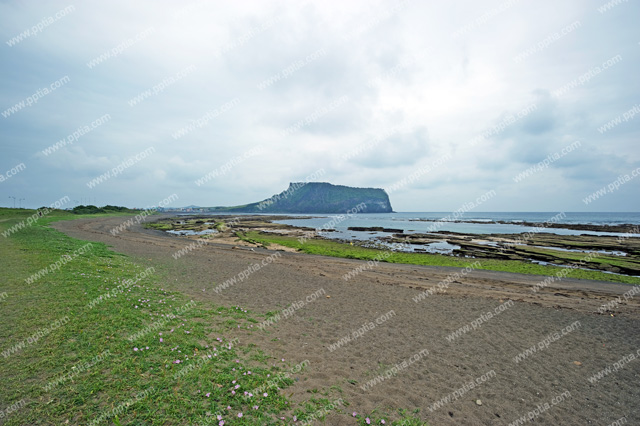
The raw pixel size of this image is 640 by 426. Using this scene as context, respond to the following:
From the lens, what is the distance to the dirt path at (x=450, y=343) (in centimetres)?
616

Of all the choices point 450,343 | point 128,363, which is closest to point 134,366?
point 128,363

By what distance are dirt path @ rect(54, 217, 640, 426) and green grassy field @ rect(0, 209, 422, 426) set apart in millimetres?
812

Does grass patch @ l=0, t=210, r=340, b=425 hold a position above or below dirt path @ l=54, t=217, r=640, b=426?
above

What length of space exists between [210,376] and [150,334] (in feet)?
8.95

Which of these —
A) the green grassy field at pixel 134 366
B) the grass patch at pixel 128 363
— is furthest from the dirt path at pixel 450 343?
the grass patch at pixel 128 363

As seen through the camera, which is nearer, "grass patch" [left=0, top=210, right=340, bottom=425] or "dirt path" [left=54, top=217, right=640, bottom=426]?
"grass patch" [left=0, top=210, right=340, bottom=425]

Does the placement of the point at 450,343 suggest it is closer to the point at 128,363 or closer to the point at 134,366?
the point at 134,366

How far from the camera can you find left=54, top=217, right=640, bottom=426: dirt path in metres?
6.16

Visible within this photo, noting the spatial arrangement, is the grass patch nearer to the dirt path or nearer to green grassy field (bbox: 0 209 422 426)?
green grassy field (bbox: 0 209 422 426)

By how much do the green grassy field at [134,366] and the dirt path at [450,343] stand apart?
812 millimetres

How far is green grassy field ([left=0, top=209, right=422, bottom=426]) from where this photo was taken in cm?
452

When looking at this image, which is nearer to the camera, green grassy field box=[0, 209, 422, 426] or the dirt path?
green grassy field box=[0, 209, 422, 426]

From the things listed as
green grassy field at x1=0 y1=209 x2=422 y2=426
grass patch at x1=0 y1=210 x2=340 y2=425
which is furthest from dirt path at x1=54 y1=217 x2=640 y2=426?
grass patch at x1=0 y1=210 x2=340 y2=425

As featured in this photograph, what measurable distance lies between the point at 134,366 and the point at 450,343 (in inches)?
364
